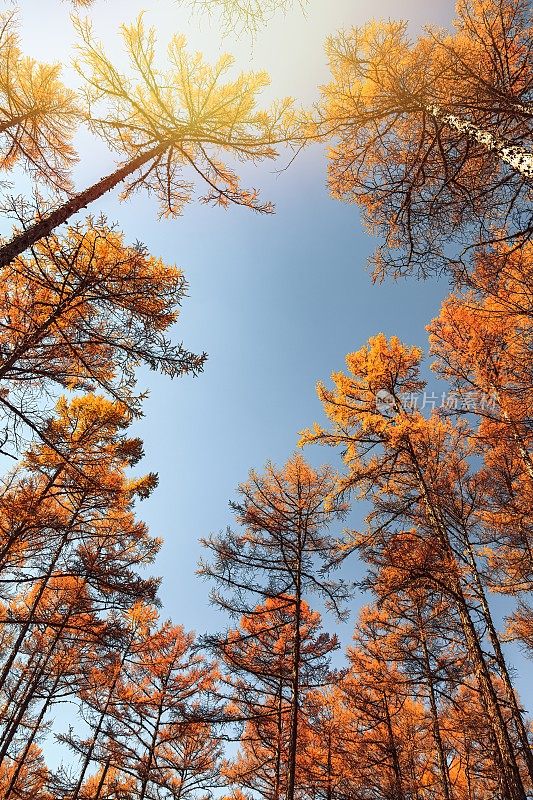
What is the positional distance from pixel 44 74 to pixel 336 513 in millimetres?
10568

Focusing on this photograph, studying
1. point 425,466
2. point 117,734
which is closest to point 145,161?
point 425,466

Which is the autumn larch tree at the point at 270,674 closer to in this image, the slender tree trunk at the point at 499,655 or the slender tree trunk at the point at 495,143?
the slender tree trunk at the point at 499,655

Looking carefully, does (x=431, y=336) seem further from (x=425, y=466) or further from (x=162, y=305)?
(x=162, y=305)

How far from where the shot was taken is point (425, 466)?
24.7ft

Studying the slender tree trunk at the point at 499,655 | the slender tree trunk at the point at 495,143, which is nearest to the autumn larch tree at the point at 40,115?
the slender tree trunk at the point at 495,143

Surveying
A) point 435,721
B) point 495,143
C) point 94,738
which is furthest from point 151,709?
point 495,143

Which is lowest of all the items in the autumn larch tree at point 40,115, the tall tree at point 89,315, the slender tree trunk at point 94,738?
the slender tree trunk at point 94,738

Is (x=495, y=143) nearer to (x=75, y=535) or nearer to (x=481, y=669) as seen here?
(x=481, y=669)

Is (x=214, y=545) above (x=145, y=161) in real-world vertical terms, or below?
below

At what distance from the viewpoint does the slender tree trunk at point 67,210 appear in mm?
4164

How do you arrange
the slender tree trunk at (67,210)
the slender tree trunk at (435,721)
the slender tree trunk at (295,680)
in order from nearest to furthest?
1. the slender tree trunk at (67,210)
2. the slender tree trunk at (295,680)
3. the slender tree trunk at (435,721)

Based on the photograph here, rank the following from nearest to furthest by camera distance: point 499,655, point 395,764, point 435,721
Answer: point 499,655 < point 435,721 < point 395,764

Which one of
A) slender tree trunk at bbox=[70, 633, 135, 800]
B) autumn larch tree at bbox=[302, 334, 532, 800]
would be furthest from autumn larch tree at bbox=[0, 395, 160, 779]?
autumn larch tree at bbox=[302, 334, 532, 800]

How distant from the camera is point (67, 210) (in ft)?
16.1
